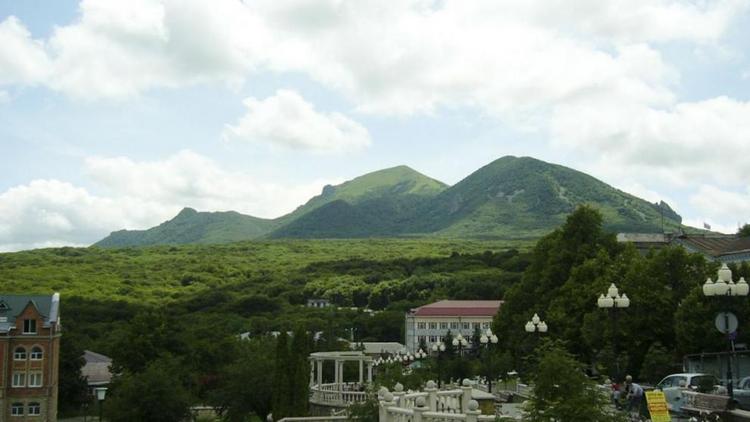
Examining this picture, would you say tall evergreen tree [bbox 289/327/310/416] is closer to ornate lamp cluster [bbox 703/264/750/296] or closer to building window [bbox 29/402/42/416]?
ornate lamp cluster [bbox 703/264/750/296]

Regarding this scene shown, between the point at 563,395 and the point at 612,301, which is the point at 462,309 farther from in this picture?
the point at 563,395

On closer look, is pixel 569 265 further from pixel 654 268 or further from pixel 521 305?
pixel 654 268

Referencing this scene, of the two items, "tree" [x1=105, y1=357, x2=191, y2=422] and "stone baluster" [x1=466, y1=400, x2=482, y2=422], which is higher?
"stone baluster" [x1=466, y1=400, x2=482, y2=422]

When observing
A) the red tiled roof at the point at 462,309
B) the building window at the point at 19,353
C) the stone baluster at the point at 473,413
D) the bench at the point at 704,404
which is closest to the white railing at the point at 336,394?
the bench at the point at 704,404

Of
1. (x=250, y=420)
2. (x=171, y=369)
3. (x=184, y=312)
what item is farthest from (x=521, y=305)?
(x=184, y=312)

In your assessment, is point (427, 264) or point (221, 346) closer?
point (221, 346)

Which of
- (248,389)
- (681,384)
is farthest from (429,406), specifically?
(248,389)

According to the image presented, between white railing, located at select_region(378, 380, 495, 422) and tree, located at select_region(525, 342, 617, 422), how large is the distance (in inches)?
41.0

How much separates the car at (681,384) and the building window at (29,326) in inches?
1913

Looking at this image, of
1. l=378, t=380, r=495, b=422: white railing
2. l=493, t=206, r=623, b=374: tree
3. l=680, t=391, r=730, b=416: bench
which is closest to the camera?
l=378, t=380, r=495, b=422: white railing

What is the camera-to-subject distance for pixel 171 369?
55.5 meters

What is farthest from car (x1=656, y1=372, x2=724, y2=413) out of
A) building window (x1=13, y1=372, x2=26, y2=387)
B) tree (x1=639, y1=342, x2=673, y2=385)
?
building window (x1=13, y1=372, x2=26, y2=387)

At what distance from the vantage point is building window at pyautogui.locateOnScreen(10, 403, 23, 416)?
58.5 metres

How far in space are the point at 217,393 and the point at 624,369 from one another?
87.7 ft
